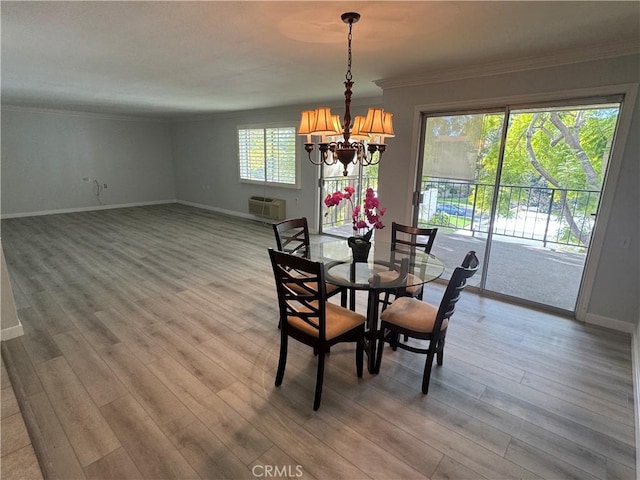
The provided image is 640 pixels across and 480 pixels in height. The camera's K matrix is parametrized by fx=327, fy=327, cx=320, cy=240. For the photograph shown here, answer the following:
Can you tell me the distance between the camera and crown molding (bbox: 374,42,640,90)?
2670 millimetres

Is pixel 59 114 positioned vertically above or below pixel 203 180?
above

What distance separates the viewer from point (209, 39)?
2.58 metres

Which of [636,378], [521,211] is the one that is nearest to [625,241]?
[636,378]

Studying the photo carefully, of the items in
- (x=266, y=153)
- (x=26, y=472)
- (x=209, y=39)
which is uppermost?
(x=209, y=39)

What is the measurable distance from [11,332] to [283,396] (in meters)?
2.44

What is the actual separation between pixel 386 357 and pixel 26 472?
7.27 ft

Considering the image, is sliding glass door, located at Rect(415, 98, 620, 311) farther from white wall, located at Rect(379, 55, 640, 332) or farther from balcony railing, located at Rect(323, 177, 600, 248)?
white wall, located at Rect(379, 55, 640, 332)

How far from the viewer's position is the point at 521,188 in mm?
5207

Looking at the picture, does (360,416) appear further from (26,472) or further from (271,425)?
(26,472)

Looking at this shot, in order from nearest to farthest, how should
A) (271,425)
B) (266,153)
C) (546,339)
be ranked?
(271,425) < (546,339) < (266,153)

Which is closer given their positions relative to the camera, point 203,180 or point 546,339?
point 546,339

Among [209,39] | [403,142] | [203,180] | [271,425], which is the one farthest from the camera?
[203,180]

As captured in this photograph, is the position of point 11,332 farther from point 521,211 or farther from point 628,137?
point 521,211

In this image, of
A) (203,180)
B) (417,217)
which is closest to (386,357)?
(417,217)
